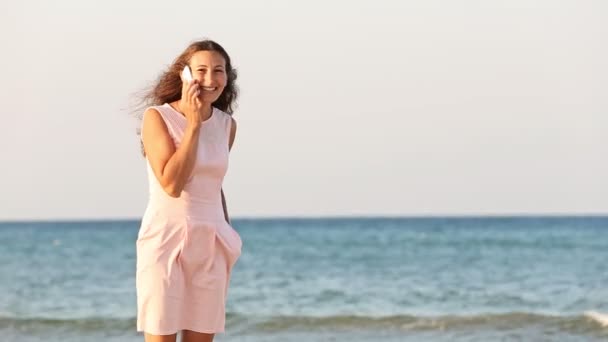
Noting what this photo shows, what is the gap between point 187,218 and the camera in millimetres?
4016

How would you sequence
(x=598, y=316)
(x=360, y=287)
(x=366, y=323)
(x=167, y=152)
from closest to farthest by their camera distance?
1. (x=167, y=152)
2. (x=366, y=323)
3. (x=598, y=316)
4. (x=360, y=287)

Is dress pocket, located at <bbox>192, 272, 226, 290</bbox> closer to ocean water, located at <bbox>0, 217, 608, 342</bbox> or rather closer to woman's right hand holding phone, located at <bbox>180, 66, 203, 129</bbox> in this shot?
woman's right hand holding phone, located at <bbox>180, 66, 203, 129</bbox>

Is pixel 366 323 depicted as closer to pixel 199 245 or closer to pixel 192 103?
pixel 199 245

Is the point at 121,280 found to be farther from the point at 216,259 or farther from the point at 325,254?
the point at 216,259

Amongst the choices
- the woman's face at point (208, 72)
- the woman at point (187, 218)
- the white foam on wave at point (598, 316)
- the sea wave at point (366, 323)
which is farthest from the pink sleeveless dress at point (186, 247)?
the white foam on wave at point (598, 316)

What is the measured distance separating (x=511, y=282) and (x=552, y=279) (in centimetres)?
68

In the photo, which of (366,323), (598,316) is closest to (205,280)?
(366,323)

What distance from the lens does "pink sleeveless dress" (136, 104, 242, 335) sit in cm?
400

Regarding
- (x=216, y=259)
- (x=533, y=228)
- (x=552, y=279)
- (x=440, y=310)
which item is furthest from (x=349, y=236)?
(x=216, y=259)

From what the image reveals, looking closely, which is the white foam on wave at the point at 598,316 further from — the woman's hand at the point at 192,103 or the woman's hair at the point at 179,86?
the woman's hand at the point at 192,103

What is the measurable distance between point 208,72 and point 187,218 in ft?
1.64

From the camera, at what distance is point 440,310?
44.0ft

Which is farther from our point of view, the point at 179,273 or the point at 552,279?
the point at 552,279

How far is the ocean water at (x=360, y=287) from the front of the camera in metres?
11.5
